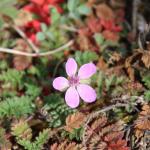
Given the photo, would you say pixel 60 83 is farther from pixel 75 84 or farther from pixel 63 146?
pixel 63 146

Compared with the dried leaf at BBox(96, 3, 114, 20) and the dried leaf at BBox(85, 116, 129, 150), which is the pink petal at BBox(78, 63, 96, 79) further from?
the dried leaf at BBox(96, 3, 114, 20)

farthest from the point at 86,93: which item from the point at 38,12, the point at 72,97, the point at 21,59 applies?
the point at 38,12

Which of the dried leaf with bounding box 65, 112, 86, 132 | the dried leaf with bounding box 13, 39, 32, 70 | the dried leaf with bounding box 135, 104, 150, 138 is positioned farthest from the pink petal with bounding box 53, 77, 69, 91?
the dried leaf with bounding box 13, 39, 32, 70

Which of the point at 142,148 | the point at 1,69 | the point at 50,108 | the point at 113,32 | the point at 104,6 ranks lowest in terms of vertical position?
the point at 142,148

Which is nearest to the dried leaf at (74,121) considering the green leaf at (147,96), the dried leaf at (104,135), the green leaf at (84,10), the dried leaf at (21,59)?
the dried leaf at (104,135)

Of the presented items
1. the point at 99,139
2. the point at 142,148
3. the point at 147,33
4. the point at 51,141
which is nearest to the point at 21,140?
the point at 51,141

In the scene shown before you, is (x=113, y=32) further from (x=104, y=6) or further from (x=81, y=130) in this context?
(x=81, y=130)

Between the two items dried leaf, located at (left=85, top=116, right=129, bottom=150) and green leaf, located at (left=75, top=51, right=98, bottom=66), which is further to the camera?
green leaf, located at (left=75, top=51, right=98, bottom=66)
